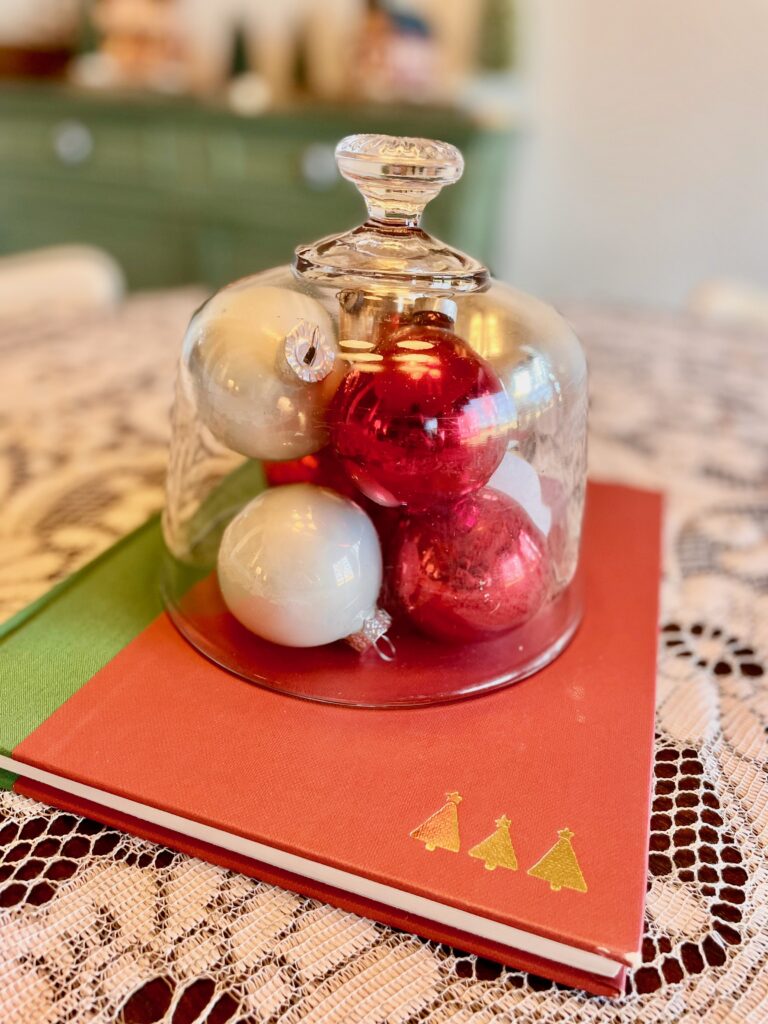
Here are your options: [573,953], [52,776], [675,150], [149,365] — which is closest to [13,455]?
[149,365]

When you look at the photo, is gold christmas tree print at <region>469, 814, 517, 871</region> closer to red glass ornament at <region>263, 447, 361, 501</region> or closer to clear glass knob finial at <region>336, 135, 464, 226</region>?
red glass ornament at <region>263, 447, 361, 501</region>

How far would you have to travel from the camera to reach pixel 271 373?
0.40 metres

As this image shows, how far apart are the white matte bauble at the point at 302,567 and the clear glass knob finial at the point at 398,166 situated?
0.16 m

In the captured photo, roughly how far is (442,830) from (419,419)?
175 mm

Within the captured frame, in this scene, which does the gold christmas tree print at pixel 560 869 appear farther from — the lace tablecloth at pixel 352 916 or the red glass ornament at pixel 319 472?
the red glass ornament at pixel 319 472

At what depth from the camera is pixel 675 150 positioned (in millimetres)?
1813

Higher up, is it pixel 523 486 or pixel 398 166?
pixel 398 166

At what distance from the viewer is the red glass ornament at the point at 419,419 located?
0.37 meters

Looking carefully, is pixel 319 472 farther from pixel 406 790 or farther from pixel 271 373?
pixel 406 790

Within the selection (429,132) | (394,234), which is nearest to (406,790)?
(394,234)

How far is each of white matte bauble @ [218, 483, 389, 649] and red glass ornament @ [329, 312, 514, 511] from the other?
0.02 meters

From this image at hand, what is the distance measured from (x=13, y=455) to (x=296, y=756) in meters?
0.45

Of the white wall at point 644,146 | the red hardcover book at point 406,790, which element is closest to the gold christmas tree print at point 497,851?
the red hardcover book at point 406,790

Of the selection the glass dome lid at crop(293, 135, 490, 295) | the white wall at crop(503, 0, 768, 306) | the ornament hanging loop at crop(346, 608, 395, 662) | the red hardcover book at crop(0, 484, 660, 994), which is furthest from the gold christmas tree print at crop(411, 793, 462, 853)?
the white wall at crop(503, 0, 768, 306)
